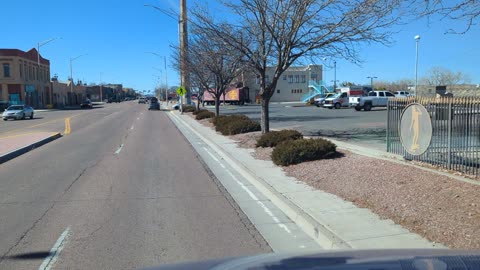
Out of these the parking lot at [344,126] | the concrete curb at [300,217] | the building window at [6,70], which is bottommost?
the concrete curb at [300,217]

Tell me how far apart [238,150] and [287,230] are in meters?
10.1

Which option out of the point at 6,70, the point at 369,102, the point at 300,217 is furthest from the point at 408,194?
the point at 6,70

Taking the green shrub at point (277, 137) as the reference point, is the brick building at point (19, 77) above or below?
above

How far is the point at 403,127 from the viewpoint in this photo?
11438mm

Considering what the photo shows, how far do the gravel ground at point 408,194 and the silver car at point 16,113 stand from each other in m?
39.8

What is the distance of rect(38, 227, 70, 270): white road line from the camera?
543 centimetres

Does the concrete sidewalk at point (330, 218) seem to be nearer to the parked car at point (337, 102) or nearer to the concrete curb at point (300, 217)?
the concrete curb at point (300, 217)

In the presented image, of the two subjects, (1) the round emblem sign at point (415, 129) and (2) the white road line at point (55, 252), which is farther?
(1) the round emblem sign at point (415, 129)

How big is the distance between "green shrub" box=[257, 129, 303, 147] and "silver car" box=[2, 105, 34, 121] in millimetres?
35665

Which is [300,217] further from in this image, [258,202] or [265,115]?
[265,115]

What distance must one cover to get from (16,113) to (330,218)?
43.8 meters

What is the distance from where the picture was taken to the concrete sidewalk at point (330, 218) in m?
5.89

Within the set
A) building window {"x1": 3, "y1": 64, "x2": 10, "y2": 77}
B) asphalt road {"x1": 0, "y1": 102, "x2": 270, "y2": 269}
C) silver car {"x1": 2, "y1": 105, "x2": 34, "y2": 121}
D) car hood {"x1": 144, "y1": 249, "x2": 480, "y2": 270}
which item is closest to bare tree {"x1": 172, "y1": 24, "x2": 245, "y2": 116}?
asphalt road {"x1": 0, "y1": 102, "x2": 270, "y2": 269}

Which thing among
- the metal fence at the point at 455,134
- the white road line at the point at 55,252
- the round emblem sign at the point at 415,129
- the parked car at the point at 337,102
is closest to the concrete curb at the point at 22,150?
the white road line at the point at 55,252
